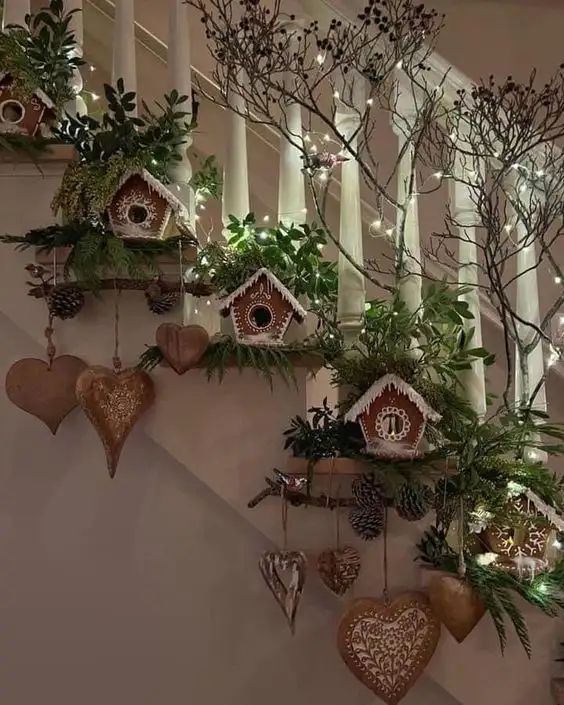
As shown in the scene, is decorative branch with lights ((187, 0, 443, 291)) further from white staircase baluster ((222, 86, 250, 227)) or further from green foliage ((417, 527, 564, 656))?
green foliage ((417, 527, 564, 656))

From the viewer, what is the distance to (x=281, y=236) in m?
1.55

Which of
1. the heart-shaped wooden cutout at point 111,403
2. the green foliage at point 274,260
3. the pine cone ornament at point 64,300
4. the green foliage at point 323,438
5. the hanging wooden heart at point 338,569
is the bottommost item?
the hanging wooden heart at point 338,569

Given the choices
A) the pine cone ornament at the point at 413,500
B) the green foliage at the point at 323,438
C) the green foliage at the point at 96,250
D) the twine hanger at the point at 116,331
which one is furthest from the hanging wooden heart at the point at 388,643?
the green foliage at the point at 96,250

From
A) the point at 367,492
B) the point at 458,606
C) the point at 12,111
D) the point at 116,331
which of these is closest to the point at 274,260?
the point at 116,331

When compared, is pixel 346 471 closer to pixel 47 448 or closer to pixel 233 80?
pixel 47 448

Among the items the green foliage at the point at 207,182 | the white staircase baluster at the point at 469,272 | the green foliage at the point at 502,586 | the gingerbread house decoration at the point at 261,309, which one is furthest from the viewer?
the green foliage at the point at 207,182

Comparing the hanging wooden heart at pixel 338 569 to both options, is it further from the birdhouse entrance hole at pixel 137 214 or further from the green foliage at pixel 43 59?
the green foliage at pixel 43 59

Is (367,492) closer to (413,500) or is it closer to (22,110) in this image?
(413,500)

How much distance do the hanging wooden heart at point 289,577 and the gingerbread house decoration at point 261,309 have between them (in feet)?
1.32

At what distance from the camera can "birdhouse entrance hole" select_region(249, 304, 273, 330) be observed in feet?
4.73

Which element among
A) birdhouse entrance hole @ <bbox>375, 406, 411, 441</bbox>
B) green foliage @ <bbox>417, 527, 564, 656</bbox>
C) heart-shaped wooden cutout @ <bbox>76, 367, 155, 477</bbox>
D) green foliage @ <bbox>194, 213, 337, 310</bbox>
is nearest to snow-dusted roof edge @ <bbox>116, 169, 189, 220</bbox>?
green foliage @ <bbox>194, 213, 337, 310</bbox>

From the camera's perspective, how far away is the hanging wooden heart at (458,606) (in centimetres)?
134

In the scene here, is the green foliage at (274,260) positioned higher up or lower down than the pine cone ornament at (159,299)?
higher up

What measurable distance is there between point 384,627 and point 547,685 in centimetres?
35
